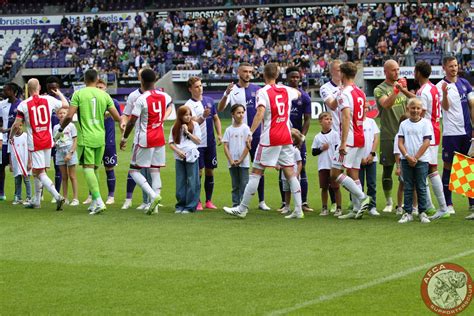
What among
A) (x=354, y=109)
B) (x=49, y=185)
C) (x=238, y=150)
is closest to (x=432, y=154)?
(x=354, y=109)

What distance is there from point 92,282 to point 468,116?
6833mm

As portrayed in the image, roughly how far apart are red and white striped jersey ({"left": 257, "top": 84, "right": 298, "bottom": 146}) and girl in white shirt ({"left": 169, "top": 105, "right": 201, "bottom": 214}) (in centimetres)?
144

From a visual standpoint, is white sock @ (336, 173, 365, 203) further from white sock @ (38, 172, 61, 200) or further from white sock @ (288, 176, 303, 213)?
white sock @ (38, 172, 61, 200)

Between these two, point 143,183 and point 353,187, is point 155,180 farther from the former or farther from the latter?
point 353,187

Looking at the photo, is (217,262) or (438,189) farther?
(438,189)

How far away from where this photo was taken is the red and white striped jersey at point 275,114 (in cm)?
1356

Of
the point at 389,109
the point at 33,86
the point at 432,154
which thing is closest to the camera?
the point at 432,154

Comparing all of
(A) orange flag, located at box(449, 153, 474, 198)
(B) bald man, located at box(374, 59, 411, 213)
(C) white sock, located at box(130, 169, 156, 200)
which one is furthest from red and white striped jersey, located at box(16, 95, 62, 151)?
(A) orange flag, located at box(449, 153, 474, 198)

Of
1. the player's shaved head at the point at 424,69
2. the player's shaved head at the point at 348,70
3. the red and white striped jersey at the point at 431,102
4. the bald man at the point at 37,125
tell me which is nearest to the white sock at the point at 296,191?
the player's shaved head at the point at 348,70

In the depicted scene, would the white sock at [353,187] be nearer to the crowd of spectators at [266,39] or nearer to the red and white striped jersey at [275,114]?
the red and white striped jersey at [275,114]

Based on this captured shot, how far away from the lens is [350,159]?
13.5 m

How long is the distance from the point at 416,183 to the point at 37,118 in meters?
5.95

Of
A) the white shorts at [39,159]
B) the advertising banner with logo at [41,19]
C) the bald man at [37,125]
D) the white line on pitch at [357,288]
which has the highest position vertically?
the advertising banner with logo at [41,19]

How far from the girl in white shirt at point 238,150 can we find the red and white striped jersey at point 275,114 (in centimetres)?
115
